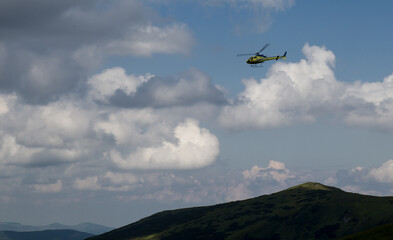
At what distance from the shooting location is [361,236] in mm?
113812

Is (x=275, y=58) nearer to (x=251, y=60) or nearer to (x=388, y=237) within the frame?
(x=251, y=60)

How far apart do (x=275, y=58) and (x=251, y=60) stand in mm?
13635

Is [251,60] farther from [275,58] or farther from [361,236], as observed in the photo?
[361,236]

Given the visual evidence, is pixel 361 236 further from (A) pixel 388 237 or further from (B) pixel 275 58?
(B) pixel 275 58

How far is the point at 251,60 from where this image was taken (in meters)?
173

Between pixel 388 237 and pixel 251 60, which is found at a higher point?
pixel 251 60

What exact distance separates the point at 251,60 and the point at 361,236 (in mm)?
80187

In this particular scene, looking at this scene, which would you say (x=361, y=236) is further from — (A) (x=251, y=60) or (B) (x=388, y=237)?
(A) (x=251, y=60)

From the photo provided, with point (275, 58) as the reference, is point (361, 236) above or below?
below

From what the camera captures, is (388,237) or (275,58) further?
(275,58)

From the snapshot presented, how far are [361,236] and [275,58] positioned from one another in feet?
283

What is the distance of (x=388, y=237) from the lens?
10719 centimetres

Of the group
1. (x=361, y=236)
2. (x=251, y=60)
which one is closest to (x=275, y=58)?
(x=251, y=60)

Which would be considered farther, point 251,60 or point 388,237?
point 251,60
